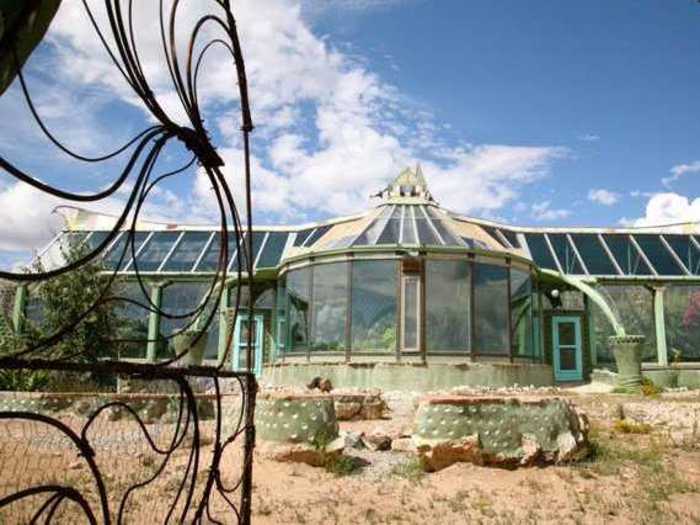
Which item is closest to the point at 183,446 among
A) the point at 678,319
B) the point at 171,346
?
the point at 171,346

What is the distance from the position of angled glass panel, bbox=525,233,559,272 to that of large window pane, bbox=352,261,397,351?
6847 mm

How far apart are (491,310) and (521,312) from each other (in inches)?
47.6

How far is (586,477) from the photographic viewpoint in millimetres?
6520

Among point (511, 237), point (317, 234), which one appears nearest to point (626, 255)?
point (511, 237)

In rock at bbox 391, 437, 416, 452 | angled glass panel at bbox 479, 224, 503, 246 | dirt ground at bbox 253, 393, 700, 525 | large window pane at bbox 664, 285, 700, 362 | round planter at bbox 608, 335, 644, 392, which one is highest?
angled glass panel at bbox 479, 224, 503, 246

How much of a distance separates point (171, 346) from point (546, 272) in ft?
34.7

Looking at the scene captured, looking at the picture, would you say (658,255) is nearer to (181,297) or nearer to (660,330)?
(660,330)

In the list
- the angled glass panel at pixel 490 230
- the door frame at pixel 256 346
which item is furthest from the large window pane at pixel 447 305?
the door frame at pixel 256 346

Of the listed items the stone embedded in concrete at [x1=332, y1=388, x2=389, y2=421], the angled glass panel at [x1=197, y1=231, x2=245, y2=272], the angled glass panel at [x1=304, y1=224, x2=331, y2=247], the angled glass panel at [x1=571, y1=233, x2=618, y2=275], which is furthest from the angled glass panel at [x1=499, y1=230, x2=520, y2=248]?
the stone embedded in concrete at [x1=332, y1=388, x2=389, y2=421]

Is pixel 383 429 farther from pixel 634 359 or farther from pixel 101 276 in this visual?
pixel 101 276

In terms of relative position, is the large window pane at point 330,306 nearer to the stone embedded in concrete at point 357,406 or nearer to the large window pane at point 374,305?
the large window pane at point 374,305

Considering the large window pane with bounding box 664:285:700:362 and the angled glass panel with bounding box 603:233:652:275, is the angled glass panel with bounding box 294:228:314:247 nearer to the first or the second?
the angled glass panel with bounding box 603:233:652:275

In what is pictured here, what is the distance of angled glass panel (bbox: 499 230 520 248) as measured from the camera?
1905cm

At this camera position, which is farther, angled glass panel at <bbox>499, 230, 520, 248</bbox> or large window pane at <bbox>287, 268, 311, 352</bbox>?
angled glass panel at <bbox>499, 230, 520, 248</bbox>
